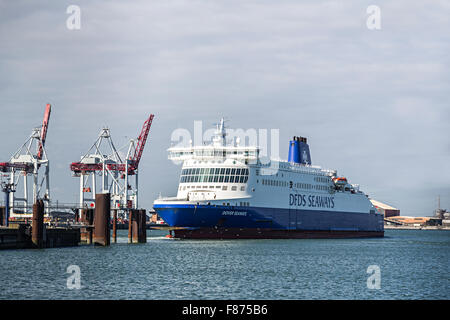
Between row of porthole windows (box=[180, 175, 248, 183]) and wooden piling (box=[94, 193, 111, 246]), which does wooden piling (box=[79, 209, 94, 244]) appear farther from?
row of porthole windows (box=[180, 175, 248, 183])

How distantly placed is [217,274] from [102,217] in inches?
618

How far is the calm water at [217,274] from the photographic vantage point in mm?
29984

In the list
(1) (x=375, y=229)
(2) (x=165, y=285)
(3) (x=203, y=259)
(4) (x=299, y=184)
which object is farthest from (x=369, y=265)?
(1) (x=375, y=229)

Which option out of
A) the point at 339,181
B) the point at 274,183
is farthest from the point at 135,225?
the point at 339,181

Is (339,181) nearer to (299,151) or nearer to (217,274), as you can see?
(299,151)

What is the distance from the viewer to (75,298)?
28.0m

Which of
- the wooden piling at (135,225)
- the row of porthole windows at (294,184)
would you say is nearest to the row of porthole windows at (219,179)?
the row of porthole windows at (294,184)

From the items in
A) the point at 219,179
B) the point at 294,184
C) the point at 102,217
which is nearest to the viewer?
→ the point at 102,217

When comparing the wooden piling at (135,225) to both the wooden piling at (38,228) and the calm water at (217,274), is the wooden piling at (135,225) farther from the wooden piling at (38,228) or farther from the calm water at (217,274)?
the wooden piling at (38,228)

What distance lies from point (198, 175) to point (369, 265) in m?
25.4

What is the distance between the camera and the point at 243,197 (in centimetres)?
6488

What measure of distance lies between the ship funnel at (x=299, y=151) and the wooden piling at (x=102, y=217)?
33.1 m

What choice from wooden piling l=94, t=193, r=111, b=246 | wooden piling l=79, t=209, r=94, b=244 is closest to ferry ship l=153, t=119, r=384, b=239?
wooden piling l=79, t=209, r=94, b=244
